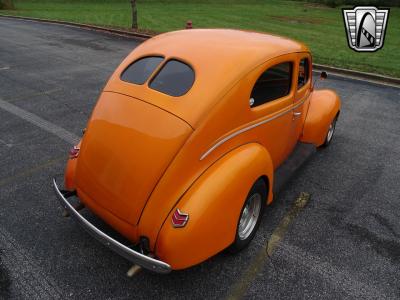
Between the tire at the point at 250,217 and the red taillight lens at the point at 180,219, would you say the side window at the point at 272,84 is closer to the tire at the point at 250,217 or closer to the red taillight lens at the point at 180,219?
the tire at the point at 250,217

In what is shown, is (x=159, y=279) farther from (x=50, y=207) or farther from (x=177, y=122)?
(x=50, y=207)

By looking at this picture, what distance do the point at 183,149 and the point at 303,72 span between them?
2738mm

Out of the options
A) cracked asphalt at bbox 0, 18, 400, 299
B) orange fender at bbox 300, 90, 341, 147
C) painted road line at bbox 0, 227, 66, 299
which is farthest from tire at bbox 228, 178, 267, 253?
orange fender at bbox 300, 90, 341, 147

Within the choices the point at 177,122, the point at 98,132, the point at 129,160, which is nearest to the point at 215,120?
the point at 177,122

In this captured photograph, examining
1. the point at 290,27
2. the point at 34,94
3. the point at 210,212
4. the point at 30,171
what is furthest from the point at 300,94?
the point at 290,27

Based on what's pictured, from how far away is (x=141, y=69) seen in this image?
3.73m

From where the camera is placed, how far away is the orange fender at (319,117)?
213 inches

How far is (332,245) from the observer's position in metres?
3.92

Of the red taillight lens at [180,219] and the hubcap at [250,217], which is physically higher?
the red taillight lens at [180,219]

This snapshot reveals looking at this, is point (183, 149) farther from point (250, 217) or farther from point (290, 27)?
point (290, 27)

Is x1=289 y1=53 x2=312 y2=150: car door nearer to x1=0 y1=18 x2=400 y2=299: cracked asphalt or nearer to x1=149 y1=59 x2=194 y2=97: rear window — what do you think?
x1=0 y1=18 x2=400 y2=299: cracked asphalt

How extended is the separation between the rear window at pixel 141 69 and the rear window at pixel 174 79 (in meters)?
0.14

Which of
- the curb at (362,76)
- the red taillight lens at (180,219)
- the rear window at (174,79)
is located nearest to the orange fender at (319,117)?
the rear window at (174,79)

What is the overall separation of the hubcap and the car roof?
121cm
